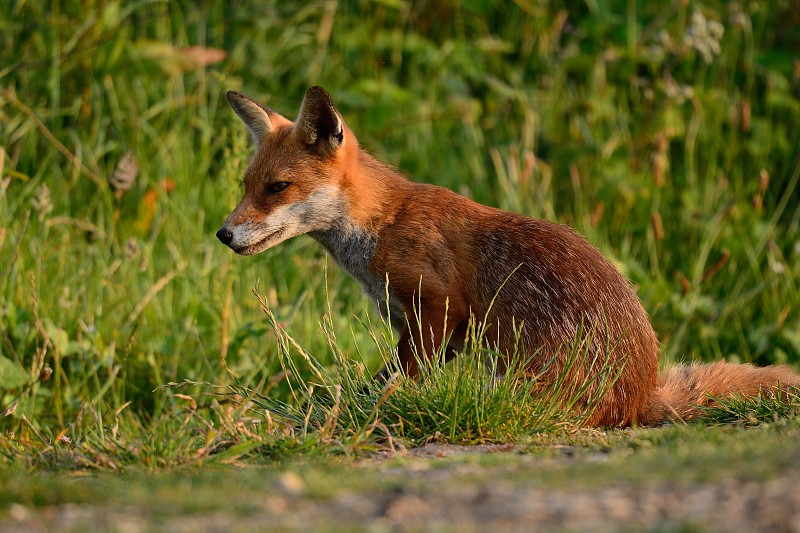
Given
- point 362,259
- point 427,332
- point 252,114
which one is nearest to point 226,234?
point 362,259

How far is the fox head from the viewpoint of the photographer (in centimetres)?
507

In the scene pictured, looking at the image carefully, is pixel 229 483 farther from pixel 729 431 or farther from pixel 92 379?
pixel 92 379

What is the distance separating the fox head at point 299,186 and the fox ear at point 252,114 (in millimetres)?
273

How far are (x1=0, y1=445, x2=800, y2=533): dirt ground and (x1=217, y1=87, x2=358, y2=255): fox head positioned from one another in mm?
2413

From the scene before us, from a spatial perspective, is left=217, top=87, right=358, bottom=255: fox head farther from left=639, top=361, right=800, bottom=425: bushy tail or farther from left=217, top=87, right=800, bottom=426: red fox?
left=639, top=361, right=800, bottom=425: bushy tail

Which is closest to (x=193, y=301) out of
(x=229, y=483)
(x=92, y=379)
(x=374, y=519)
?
(x=92, y=379)

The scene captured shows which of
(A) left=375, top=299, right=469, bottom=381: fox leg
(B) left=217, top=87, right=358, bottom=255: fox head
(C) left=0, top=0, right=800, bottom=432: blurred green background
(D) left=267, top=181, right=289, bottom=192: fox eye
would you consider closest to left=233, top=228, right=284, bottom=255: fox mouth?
(B) left=217, top=87, right=358, bottom=255: fox head

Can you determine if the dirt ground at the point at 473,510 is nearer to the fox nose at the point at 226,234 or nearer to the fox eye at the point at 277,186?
the fox nose at the point at 226,234

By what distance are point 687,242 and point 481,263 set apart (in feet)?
11.2

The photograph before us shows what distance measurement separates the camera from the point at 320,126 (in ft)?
17.1

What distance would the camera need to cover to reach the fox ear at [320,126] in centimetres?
511

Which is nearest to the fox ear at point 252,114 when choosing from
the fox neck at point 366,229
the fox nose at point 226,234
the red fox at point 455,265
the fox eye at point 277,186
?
the red fox at point 455,265

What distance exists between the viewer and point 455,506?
98.7 inches

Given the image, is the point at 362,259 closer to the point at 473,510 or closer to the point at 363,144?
the point at 363,144
